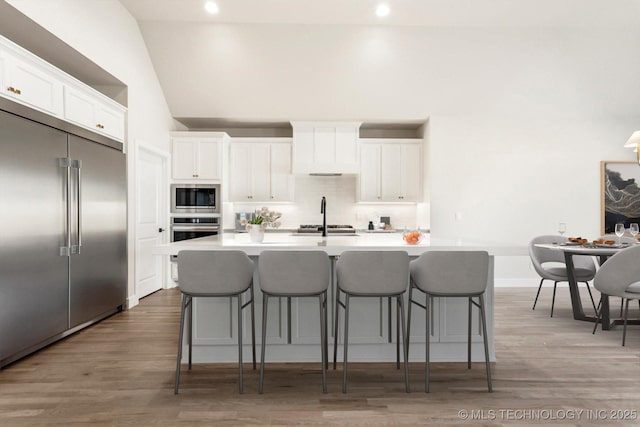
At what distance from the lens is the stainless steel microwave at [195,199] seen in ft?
19.9

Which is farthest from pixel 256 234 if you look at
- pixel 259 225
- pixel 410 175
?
pixel 410 175

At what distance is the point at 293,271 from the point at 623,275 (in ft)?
10.2

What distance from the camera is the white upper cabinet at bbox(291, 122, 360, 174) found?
628 cm

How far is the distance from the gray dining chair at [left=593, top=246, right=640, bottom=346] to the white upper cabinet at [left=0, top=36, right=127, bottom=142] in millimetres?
5076

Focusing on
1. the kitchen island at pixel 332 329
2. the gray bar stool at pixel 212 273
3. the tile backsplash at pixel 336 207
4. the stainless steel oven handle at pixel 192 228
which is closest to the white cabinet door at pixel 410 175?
the tile backsplash at pixel 336 207

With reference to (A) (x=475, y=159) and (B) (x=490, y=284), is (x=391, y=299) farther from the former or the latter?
(A) (x=475, y=159)

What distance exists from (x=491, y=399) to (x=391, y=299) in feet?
2.98

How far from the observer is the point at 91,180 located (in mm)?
3863

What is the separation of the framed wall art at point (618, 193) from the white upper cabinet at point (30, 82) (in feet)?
23.7

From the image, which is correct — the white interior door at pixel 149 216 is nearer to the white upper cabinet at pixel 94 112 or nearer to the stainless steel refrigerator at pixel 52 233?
the white upper cabinet at pixel 94 112

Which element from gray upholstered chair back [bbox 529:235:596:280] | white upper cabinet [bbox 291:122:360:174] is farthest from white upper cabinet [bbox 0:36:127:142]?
gray upholstered chair back [bbox 529:235:596:280]

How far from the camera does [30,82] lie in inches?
121

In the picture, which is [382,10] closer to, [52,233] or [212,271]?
[212,271]

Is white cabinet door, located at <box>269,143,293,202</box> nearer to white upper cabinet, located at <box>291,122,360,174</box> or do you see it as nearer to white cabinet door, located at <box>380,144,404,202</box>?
white upper cabinet, located at <box>291,122,360,174</box>
